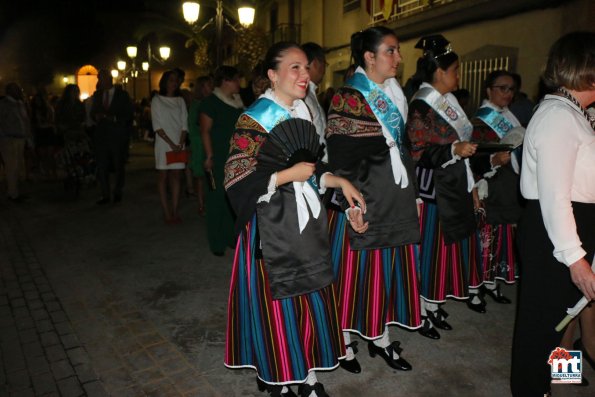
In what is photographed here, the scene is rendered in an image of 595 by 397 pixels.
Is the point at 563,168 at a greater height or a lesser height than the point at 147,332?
greater

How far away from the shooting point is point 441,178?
3.67 meters

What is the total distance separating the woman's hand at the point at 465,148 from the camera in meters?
3.26

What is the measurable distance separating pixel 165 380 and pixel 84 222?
4884 millimetres

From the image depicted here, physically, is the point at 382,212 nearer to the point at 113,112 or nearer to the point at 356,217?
the point at 356,217

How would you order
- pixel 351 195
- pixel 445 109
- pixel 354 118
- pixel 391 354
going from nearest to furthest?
pixel 351 195
pixel 354 118
pixel 391 354
pixel 445 109

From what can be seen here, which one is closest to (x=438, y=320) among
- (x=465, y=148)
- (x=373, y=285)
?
(x=373, y=285)

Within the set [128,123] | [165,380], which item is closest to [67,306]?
[165,380]

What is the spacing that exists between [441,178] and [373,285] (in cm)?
95

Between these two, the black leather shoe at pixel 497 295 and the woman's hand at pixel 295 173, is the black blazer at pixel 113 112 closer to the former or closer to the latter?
the black leather shoe at pixel 497 295

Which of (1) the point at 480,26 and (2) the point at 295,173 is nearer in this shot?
(2) the point at 295,173

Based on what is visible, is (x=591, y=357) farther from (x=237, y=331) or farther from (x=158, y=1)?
(x=158, y=1)

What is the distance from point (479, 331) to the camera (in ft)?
12.9

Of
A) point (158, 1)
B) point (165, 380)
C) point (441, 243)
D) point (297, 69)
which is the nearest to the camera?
point (297, 69)

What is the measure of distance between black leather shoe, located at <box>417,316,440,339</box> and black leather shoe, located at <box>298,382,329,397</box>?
1.21 meters
